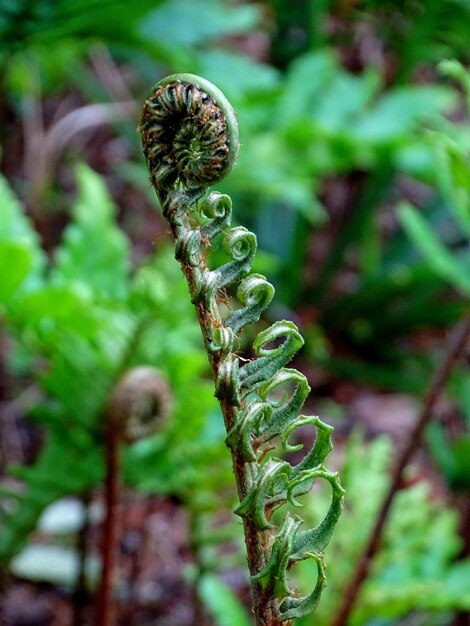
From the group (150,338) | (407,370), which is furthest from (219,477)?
(407,370)

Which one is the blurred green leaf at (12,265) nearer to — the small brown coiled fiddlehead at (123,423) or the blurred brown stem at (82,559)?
the small brown coiled fiddlehead at (123,423)

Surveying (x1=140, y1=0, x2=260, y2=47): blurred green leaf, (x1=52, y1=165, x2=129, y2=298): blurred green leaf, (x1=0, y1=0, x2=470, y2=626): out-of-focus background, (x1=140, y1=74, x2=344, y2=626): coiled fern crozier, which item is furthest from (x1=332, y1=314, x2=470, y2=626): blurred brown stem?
(x1=140, y1=0, x2=260, y2=47): blurred green leaf

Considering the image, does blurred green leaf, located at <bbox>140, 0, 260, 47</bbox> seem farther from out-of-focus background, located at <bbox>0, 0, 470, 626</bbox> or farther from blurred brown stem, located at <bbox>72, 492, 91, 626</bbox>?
blurred brown stem, located at <bbox>72, 492, 91, 626</bbox>

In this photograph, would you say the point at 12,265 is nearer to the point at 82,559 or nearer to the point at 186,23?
the point at 82,559

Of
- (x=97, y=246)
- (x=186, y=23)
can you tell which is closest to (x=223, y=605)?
(x=97, y=246)

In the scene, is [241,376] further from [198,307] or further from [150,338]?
[150,338]

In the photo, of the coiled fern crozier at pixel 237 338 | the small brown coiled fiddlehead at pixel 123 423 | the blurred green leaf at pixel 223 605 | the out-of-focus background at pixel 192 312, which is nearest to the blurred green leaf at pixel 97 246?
the out-of-focus background at pixel 192 312
